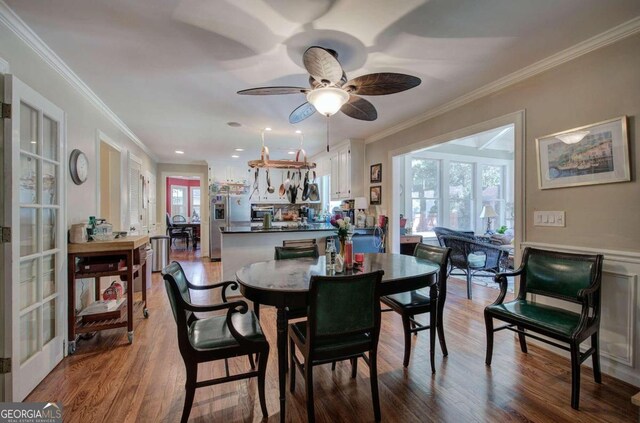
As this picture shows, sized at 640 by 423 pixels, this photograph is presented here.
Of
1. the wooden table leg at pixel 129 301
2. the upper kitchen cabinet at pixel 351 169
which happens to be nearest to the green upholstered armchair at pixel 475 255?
the upper kitchen cabinet at pixel 351 169

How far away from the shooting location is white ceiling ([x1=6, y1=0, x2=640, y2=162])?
67.1 inches

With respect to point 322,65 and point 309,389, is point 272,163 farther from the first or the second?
point 309,389

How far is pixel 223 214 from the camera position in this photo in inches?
271

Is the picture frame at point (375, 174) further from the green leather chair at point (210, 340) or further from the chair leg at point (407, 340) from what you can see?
the green leather chair at point (210, 340)

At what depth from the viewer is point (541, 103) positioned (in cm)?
244

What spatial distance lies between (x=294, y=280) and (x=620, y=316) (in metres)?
2.35

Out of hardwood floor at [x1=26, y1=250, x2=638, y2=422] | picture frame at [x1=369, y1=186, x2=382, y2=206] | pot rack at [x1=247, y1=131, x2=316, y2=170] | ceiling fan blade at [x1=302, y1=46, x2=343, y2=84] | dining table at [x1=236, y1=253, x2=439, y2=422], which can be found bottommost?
hardwood floor at [x1=26, y1=250, x2=638, y2=422]

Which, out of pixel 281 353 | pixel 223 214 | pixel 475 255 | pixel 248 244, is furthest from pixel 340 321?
pixel 223 214

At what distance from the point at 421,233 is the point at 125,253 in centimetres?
507

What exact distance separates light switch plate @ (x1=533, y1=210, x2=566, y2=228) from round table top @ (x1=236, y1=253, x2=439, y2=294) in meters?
1.12

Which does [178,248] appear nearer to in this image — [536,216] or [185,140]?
[185,140]

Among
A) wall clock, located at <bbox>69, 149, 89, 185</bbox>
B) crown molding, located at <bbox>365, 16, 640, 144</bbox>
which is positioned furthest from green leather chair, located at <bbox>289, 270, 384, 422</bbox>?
wall clock, located at <bbox>69, 149, 89, 185</bbox>

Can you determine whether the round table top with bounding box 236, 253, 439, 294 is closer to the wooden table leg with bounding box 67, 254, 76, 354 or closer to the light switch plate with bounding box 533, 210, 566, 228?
the light switch plate with bounding box 533, 210, 566, 228

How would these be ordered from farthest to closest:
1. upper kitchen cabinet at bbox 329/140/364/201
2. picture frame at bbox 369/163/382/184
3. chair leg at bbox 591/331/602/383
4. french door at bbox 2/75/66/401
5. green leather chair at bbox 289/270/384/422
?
upper kitchen cabinet at bbox 329/140/364/201 < picture frame at bbox 369/163/382/184 < chair leg at bbox 591/331/602/383 < french door at bbox 2/75/66/401 < green leather chair at bbox 289/270/384/422
